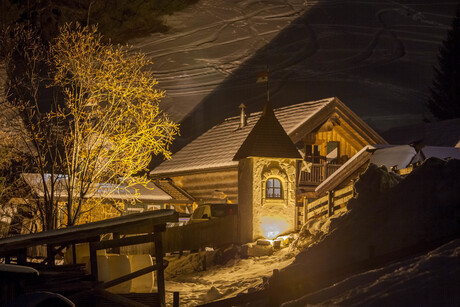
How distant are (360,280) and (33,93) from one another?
53.3 ft

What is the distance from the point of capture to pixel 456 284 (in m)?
8.23

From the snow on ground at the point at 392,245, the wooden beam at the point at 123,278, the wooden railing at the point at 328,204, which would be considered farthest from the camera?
the wooden railing at the point at 328,204

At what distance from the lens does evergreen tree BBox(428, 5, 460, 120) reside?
188ft

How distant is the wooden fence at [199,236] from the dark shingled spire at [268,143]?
2.87 metres

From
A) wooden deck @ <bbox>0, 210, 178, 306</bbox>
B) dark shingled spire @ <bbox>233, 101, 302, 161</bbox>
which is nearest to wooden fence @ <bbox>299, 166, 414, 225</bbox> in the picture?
dark shingled spire @ <bbox>233, 101, 302, 161</bbox>

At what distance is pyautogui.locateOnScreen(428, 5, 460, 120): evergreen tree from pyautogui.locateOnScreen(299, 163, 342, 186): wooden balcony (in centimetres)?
2930

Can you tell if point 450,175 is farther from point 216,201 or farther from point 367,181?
point 216,201

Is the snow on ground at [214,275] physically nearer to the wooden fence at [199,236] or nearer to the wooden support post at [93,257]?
the wooden fence at [199,236]

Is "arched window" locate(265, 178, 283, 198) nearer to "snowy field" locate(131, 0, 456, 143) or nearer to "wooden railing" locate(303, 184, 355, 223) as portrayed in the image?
"wooden railing" locate(303, 184, 355, 223)

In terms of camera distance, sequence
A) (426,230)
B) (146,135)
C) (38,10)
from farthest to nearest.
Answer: (38,10), (146,135), (426,230)

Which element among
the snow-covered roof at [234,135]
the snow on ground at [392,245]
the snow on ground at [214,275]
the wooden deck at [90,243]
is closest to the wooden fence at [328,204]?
the snow on ground at [214,275]

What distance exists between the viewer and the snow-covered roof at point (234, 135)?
29.6 metres

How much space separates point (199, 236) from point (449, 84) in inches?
1573

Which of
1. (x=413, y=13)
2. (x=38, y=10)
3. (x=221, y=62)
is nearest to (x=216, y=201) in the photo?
(x=38, y=10)
